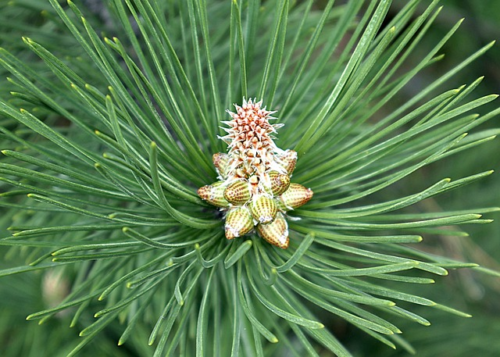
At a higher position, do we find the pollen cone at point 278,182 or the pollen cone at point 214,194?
the pollen cone at point 278,182

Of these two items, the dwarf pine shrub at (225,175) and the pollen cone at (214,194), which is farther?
the pollen cone at (214,194)

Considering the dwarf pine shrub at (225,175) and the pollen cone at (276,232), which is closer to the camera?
the dwarf pine shrub at (225,175)

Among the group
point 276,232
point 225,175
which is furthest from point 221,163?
point 276,232

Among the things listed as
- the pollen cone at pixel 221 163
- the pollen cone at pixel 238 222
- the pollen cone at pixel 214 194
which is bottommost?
the pollen cone at pixel 238 222

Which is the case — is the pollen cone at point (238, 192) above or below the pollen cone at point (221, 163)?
below

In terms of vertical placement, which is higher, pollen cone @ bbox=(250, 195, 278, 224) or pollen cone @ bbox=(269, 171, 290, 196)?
pollen cone @ bbox=(269, 171, 290, 196)

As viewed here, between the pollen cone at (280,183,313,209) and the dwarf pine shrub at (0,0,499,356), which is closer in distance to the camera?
the dwarf pine shrub at (0,0,499,356)
